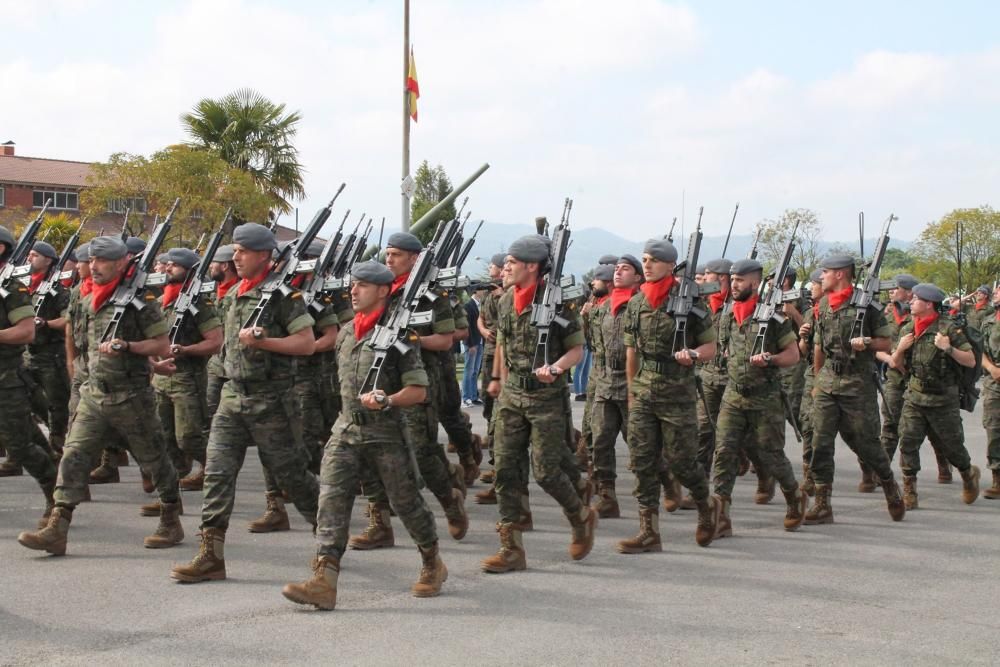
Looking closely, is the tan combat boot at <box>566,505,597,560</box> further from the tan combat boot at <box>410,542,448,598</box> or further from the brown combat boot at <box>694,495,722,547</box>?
the tan combat boot at <box>410,542,448,598</box>

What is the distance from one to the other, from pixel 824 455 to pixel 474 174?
1430cm

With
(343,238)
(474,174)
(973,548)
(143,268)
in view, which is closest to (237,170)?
(474,174)

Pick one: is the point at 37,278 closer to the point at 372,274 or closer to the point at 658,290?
the point at 372,274

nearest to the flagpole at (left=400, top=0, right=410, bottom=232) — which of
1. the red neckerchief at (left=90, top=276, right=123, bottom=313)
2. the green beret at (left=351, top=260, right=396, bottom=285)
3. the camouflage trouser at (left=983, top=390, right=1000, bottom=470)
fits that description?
the camouflage trouser at (left=983, top=390, right=1000, bottom=470)

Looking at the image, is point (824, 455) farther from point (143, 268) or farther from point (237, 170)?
point (237, 170)

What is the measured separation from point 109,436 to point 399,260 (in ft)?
7.97

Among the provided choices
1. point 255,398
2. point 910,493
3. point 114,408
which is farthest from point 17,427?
point 910,493

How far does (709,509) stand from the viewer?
8.10m

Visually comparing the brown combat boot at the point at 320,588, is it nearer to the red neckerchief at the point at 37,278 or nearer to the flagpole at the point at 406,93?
the red neckerchief at the point at 37,278

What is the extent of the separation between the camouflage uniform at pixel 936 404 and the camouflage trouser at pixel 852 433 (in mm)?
1178

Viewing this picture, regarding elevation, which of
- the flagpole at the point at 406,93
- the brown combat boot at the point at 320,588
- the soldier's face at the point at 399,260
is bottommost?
the brown combat boot at the point at 320,588

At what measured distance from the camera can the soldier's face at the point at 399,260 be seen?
28.0ft

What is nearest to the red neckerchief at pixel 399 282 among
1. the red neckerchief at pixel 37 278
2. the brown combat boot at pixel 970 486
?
the red neckerchief at pixel 37 278

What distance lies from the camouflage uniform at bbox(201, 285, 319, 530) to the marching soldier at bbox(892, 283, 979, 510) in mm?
5819
